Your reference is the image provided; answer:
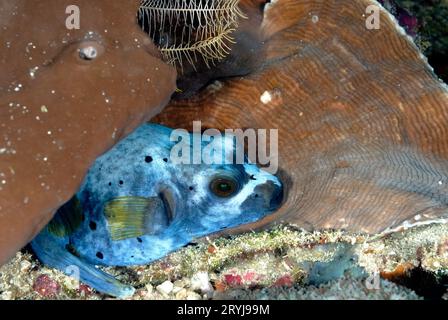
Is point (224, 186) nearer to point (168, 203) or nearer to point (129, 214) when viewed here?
point (168, 203)

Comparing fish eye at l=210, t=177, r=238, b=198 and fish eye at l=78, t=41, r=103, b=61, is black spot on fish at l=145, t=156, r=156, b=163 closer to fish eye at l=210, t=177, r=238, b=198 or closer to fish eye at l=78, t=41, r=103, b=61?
fish eye at l=210, t=177, r=238, b=198

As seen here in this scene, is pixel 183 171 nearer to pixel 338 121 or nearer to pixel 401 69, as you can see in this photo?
pixel 338 121

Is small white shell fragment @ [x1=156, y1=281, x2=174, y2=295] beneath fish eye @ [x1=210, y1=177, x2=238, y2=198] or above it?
beneath

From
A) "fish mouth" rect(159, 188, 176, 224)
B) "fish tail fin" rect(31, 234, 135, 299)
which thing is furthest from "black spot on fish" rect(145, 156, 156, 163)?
"fish tail fin" rect(31, 234, 135, 299)

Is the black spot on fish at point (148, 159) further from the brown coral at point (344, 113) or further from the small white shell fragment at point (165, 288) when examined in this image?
the small white shell fragment at point (165, 288)

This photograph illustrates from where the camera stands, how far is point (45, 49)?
2285mm

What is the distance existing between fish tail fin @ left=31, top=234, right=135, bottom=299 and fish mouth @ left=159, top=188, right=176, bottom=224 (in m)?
0.63

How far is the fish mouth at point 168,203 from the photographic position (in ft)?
11.2

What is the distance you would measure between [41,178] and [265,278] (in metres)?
1.72

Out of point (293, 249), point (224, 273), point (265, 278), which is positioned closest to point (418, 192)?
point (293, 249)

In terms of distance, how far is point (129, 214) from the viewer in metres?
3.32

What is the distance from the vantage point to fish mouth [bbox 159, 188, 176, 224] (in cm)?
340

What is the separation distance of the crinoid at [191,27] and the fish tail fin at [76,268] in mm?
1632

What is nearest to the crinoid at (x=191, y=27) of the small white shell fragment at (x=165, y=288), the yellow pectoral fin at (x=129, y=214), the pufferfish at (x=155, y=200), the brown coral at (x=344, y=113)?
the brown coral at (x=344, y=113)
